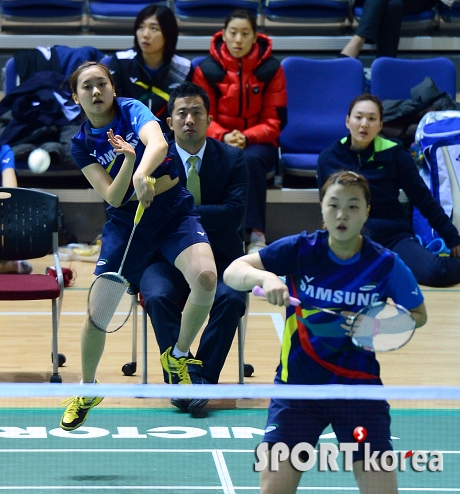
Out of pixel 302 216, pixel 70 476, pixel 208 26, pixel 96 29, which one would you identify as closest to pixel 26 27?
pixel 96 29

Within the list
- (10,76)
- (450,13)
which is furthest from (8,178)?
(450,13)

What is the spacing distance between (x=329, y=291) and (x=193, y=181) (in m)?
2.18

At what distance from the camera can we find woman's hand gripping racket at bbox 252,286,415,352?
9.50 feet

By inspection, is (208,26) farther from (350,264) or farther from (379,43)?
(350,264)

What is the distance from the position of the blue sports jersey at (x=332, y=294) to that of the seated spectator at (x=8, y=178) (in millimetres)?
3617

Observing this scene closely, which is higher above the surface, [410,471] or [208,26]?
[208,26]

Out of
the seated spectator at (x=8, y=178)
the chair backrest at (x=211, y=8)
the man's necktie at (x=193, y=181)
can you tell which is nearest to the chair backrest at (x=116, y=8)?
the chair backrest at (x=211, y=8)

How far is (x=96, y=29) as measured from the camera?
360 inches

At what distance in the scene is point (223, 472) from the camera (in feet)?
12.7

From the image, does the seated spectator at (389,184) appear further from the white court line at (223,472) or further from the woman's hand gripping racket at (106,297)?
the white court line at (223,472)

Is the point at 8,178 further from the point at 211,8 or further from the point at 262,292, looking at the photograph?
the point at 262,292

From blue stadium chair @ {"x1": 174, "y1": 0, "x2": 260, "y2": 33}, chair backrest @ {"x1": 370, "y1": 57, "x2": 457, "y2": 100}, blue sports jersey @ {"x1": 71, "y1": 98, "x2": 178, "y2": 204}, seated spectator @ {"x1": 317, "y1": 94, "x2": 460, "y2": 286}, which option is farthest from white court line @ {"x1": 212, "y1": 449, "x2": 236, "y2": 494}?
blue stadium chair @ {"x1": 174, "y1": 0, "x2": 260, "y2": 33}

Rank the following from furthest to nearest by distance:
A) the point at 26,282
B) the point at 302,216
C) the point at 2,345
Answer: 1. the point at 302,216
2. the point at 2,345
3. the point at 26,282

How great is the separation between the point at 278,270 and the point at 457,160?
4.66 meters
